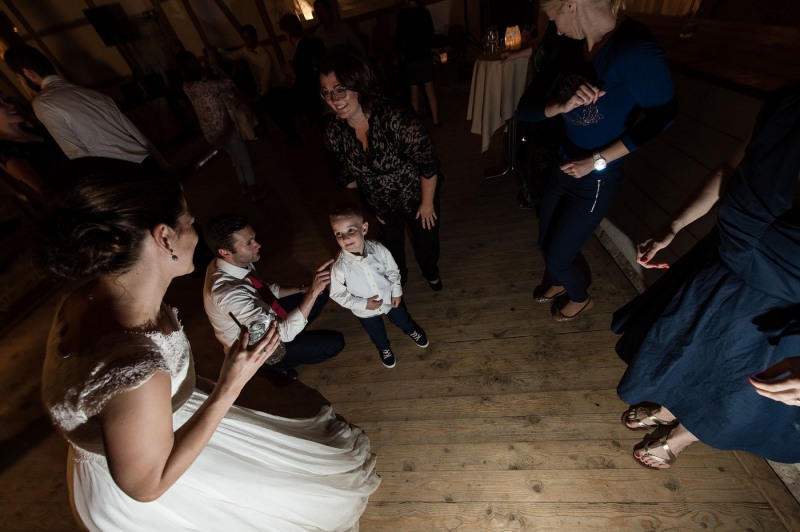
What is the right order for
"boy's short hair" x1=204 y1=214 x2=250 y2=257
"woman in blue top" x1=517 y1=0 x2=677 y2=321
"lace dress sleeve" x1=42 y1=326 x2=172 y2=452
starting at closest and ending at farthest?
"lace dress sleeve" x1=42 y1=326 x2=172 y2=452, "woman in blue top" x1=517 y1=0 x2=677 y2=321, "boy's short hair" x1=204 y1=214 x2=250 y2=257

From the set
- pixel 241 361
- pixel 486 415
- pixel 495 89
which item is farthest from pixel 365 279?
pixel 495 89

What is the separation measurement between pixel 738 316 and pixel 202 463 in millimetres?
1886

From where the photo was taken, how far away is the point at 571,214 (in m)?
1.72

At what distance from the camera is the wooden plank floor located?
146 centimetres

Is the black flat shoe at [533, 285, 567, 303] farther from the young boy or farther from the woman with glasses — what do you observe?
the young boy

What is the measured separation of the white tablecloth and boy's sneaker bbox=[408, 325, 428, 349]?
6.89 ft

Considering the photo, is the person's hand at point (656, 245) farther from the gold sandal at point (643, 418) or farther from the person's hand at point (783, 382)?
the gold sandal at point (643, 418)

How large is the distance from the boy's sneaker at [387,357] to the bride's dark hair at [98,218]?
150cm

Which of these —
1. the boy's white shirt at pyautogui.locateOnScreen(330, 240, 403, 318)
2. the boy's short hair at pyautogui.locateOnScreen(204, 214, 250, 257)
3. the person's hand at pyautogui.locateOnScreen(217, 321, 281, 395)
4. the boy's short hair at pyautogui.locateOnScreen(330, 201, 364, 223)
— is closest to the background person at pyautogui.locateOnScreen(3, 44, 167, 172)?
the boy's short hair at pyautogui.locateOnScreen(204, 214, 250, 257)

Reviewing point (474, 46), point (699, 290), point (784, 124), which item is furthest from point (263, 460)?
point (474, 46)

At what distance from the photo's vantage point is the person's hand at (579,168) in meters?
1.52

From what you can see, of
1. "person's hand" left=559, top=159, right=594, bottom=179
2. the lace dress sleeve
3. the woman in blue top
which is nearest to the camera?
the lace dress sleeve

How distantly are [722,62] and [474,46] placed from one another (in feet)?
24.3

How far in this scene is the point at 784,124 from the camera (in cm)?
81
